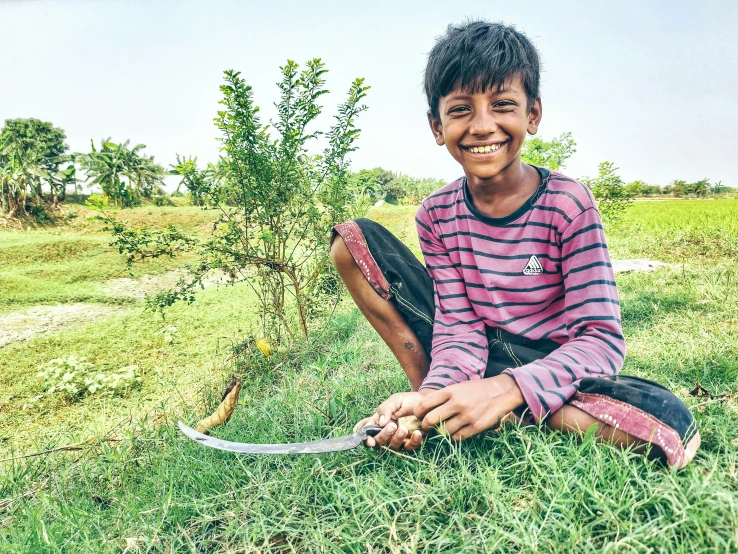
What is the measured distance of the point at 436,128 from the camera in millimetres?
1857

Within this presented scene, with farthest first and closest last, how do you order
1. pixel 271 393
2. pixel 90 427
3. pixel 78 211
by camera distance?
1. pixel 78 211
2. pixel 90 427
3. pixel 271 393

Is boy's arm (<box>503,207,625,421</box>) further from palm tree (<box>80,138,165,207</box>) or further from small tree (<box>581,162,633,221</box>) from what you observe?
palm tree (<box>80,138,165,207</box>)

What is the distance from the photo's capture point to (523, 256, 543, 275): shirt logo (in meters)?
1.60

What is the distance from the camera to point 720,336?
2242 millimetres

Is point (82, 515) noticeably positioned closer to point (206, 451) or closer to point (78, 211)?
point (206, 451)

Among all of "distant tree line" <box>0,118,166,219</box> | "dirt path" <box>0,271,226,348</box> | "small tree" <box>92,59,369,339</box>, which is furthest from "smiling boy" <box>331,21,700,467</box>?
"distant tree line" <box>0,118,166,219</box>

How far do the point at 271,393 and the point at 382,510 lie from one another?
4.85 feet

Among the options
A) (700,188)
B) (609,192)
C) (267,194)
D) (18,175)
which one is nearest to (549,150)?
(609,192)

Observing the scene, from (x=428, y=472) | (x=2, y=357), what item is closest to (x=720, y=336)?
(x=428, y=472)

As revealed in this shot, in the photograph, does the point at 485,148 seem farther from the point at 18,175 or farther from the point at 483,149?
the point at 18,175

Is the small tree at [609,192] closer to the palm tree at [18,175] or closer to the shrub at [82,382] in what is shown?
the shrub at [82,382]

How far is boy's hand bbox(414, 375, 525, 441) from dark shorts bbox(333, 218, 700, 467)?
203 mm

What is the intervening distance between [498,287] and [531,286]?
0.11 m

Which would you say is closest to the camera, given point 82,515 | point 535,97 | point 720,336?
point 82,515
